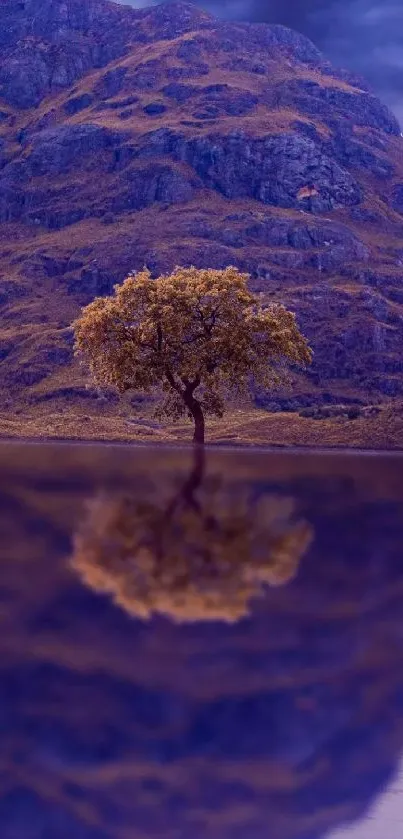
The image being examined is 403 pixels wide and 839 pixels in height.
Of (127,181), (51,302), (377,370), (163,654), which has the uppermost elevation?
(127,181)

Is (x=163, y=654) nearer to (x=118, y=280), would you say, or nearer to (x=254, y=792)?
(x=254, y=792)

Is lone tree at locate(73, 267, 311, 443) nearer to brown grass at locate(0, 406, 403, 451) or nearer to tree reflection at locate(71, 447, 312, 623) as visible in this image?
brown grass at locate(0, 406, 403, 451)

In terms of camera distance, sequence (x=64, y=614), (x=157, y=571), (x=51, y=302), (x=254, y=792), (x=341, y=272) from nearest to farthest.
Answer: (x=254, y=792)
(x=64, y=614)
(x=157, y=571)
(x=51, y=302)
(x=341, y=272)

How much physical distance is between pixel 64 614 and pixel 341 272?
525 feet

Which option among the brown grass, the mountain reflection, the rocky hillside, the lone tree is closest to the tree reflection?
the mountain reflection

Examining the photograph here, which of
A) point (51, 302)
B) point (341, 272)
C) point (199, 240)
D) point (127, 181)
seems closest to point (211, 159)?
point (127, 181)

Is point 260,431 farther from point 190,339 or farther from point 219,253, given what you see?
point 219,253

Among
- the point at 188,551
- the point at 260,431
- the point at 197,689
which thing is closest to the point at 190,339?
the point at 188,551

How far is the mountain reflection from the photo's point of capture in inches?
147

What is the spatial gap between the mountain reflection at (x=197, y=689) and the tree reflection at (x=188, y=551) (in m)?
0.04

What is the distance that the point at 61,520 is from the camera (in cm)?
1054

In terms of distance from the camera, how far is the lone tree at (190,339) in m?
34.6

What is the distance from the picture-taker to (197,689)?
4781 mm

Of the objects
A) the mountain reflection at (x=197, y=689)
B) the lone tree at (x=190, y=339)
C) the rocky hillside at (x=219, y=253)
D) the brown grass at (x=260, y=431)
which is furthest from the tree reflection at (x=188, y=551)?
the rocky hillside at (x=219, y=253)
